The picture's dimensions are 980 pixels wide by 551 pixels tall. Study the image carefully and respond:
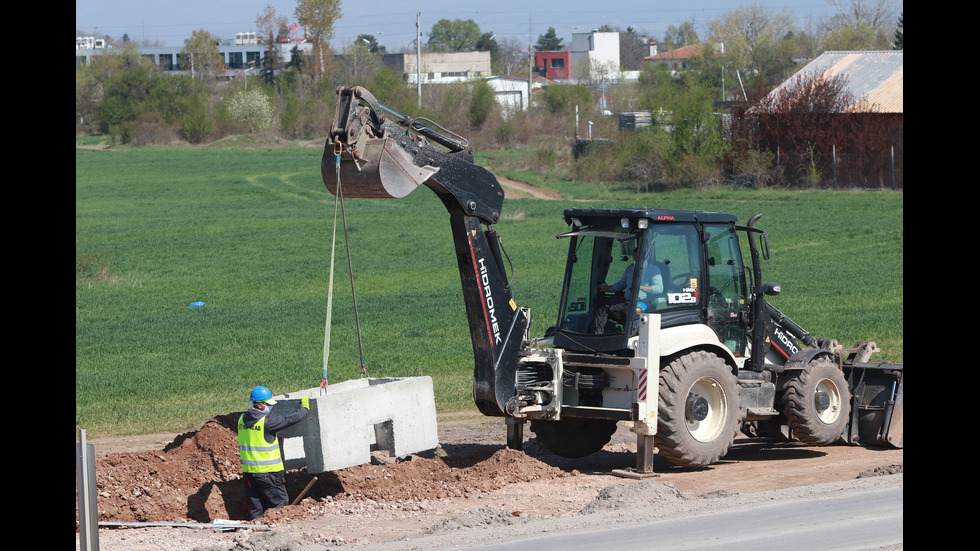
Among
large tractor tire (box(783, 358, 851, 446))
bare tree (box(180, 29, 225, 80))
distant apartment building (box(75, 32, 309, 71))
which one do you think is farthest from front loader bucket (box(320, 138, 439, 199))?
distant apartment building (box(75, 32, 309, 71))

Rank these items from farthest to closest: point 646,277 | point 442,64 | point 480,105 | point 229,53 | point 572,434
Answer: point 229,53 < point 442,64 < point 480,105 < point 572,434 < point 646,277

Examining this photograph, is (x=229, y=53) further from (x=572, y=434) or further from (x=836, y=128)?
(x=572, y=434)

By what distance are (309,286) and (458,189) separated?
1893 centimetres

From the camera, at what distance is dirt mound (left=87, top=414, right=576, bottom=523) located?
405 inches

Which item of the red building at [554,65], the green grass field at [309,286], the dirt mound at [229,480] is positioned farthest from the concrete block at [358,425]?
the red building at [554,65]

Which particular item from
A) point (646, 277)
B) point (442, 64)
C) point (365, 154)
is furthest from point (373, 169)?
point (442, 64)

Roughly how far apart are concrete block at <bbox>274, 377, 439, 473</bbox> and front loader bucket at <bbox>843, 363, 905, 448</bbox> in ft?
17.4

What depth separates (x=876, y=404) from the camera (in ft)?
41.9

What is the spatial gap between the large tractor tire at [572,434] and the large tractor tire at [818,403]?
2.00 m

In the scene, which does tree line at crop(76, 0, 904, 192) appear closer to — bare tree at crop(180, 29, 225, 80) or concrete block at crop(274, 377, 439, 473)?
bare tree at crop(180, 29, 225, 80)
